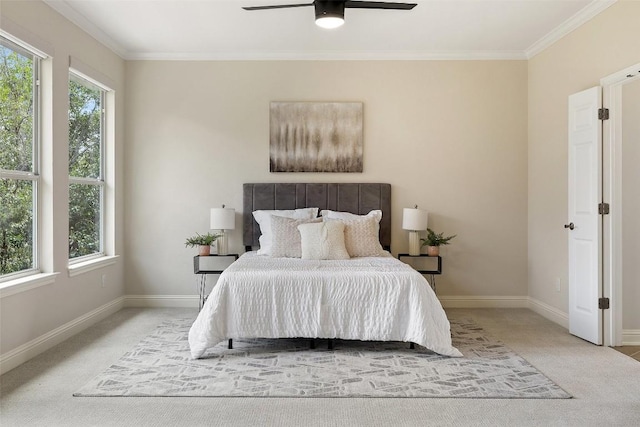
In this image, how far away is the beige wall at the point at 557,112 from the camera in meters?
3.75

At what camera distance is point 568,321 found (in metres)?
4.44

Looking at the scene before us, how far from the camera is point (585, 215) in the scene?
13.2ft

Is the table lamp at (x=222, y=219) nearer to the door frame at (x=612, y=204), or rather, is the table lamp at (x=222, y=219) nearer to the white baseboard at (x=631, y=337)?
the door frame at (x=612, y=204)

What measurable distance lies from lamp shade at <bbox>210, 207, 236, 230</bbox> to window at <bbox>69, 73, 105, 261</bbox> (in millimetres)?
1205

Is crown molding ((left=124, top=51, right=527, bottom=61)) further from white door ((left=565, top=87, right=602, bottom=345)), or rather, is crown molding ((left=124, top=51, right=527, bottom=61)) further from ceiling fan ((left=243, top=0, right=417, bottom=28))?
ceiling fan ((left=243, top=0, right=417, bottom=28))

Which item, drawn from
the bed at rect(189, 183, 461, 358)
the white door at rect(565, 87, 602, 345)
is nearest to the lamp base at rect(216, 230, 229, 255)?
the bed at rect(189, 183, 461, 358)

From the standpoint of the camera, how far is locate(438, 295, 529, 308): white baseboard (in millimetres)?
5324

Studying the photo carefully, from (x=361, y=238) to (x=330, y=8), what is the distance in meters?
2.21

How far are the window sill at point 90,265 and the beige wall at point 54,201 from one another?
0.19 feet

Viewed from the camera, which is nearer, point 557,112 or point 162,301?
point 557,112

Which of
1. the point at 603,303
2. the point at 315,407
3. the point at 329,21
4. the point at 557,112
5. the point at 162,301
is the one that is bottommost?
the point at 315,407

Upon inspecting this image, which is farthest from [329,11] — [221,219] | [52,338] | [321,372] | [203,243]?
[52,338]

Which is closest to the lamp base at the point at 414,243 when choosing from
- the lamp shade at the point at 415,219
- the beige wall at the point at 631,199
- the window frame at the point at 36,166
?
the lamp shade at the point at 415,219

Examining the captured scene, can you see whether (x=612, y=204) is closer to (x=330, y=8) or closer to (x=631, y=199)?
(x=631, y=199)
